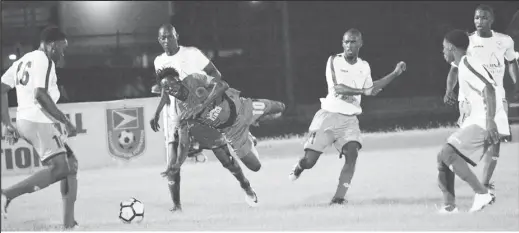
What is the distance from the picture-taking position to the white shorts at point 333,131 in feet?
19.6

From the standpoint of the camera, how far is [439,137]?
1013cm

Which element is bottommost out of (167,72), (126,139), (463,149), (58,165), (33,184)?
(126,139)

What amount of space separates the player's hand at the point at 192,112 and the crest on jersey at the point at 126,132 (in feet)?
10.7

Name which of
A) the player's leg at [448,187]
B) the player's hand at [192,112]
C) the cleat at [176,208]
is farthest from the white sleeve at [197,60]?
the player's leg at [448,187]

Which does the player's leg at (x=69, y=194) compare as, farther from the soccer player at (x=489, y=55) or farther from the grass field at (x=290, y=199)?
the soccer player at (x=489, y=55)

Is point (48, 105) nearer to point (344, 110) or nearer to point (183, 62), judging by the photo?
point (183, 62)

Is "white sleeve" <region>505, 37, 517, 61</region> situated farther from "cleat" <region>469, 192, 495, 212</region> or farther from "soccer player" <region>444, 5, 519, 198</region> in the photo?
"cleat" <region>469, 192, 495, 212</region>

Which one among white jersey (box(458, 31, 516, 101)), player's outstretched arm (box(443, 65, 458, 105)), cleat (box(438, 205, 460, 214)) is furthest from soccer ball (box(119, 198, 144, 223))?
white jersey (box(458, 31, 516, 101))

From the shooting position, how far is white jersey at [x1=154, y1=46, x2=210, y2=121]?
592 centimetres

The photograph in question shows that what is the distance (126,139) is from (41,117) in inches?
154

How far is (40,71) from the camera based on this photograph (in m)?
4.83

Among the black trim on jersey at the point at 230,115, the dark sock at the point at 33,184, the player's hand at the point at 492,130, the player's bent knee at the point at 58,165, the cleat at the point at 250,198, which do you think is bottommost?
the cleat at the point at 250,198

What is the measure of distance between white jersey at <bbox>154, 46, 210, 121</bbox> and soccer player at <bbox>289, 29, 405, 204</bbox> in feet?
3.21

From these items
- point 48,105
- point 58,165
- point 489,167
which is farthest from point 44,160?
point 489,167
